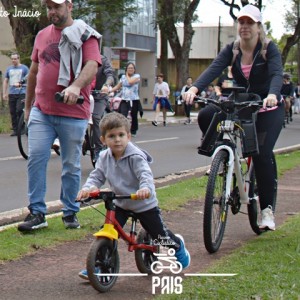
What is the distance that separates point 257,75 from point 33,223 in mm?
2130

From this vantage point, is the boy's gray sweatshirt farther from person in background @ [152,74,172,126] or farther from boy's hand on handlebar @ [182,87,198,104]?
person in background @ [152,74,172,126]

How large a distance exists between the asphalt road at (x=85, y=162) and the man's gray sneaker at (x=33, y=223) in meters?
1.43

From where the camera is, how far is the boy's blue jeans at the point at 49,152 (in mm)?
6777

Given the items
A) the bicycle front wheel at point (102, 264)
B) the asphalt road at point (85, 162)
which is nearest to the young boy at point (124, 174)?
the bicycle front wheel at point (102, 264)

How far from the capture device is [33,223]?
6.70 m

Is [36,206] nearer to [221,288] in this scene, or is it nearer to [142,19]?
[221,288]

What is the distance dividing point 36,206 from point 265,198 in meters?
1.87

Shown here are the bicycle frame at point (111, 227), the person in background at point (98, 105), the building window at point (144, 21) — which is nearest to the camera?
the bicycle frame at point (111, 227)

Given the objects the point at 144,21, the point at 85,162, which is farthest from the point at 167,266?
the point at 144,21

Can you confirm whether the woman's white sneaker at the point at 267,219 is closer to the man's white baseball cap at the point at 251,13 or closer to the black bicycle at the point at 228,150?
the black bicycle at the point at 228,150

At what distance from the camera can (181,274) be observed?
17.9ft

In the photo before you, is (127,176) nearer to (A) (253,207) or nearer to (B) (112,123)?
(B) (112,123)

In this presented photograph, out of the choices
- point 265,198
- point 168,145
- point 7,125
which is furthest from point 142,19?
point 265,198

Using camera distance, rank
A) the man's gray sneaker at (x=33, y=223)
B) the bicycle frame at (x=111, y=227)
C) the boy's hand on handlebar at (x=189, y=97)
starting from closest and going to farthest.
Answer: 1. the bicycle frame at (x=111, y=227)
2. the boy's hand on handlebar at (x=189, y=97)
3. the man's gray sneaker at (x=33, y=223)
